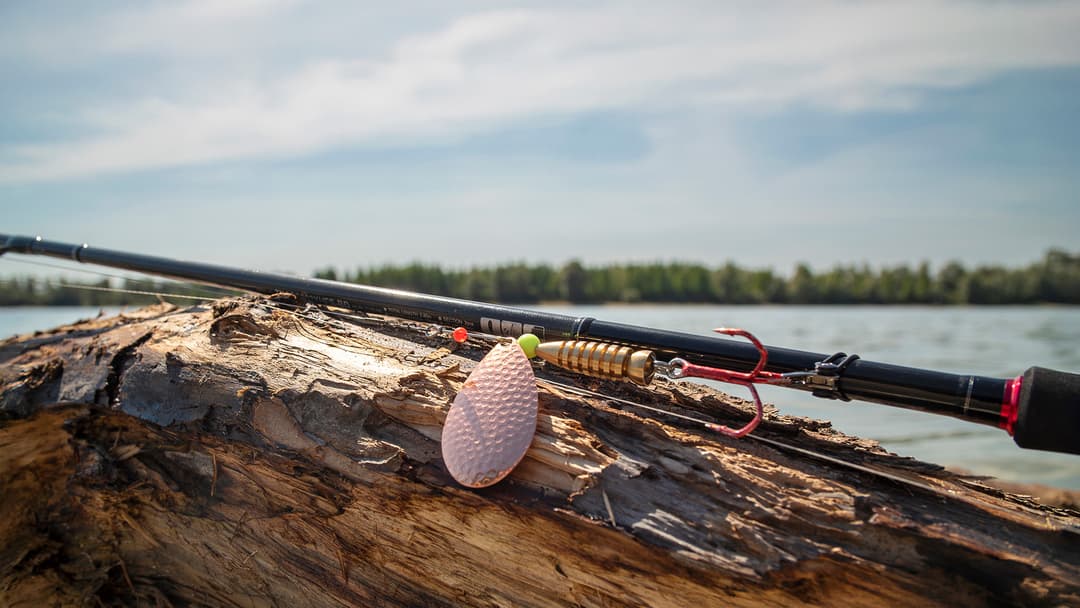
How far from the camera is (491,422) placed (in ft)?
6.56

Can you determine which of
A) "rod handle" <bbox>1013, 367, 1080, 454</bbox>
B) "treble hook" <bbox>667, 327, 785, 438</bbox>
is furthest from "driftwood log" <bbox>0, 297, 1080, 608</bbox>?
"rod handle" <bbox>1013, 367, 1080, 454</bbox>

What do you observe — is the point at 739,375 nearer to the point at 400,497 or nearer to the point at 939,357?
the point at 400,497

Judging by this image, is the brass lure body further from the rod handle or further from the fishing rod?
the rod handle

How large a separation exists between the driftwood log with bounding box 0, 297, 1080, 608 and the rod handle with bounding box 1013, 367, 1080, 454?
0.20 metres

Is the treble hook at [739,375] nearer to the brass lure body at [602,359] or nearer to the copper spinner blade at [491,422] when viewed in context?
the brass lure body at [602,359]

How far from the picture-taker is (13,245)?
4.35 meters

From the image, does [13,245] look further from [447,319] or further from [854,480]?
[854,480]

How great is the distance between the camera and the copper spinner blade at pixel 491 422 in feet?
6.29

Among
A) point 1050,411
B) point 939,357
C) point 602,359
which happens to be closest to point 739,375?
point 602,359

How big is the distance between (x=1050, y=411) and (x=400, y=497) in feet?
6.03

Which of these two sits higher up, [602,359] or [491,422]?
[602,359]

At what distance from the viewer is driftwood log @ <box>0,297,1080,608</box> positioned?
1.61 meters

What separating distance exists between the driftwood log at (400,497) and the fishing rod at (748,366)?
0.47ft

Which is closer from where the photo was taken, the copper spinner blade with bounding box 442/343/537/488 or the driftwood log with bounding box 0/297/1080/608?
the driftwood log with bounding box 0/297/1080/608
